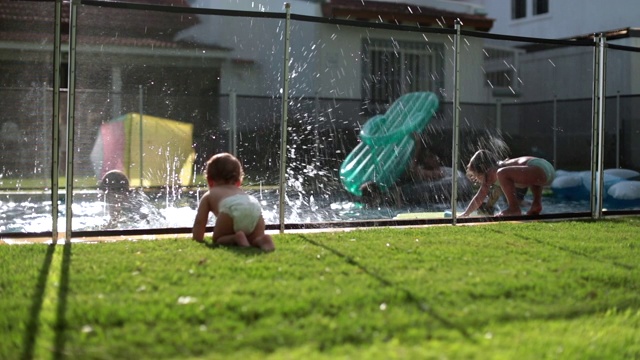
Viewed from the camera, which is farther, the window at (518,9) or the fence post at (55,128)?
the window at (518,9)

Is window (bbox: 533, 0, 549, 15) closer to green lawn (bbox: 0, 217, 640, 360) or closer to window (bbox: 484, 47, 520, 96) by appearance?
window (bbox: 484, 47, 520, 96)

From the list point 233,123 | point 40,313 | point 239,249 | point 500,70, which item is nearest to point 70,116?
point 239,249

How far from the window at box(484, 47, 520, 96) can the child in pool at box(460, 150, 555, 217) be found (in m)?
1.89

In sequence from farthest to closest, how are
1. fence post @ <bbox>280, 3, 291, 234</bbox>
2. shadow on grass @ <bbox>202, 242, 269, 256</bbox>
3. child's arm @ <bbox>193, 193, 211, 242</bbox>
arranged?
fence post @ <bbox>280, 3, 291, 234</bbox> → child's arm @ <bbox>193, 193, 211, 242</bbox> → shadow on grass @ <bbox>202, 242, 269, 256</bbox>

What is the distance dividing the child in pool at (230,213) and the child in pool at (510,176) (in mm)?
3265

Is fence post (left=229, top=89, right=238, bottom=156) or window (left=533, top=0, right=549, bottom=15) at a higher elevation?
window (left=533, top=0, right=549, bottom=15)

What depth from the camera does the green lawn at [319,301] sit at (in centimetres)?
318

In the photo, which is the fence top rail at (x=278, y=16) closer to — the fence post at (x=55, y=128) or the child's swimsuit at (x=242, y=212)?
the fence post at (x=55, y=128)

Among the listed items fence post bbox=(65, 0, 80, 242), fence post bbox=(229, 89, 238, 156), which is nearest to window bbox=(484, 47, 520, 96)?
fence post bbox=(229, 89, 238, 156)

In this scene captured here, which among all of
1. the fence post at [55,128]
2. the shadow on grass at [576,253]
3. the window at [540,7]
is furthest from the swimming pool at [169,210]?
the window at [540,7]

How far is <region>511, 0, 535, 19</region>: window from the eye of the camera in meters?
24.8

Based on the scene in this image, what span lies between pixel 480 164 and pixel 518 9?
1722 cm

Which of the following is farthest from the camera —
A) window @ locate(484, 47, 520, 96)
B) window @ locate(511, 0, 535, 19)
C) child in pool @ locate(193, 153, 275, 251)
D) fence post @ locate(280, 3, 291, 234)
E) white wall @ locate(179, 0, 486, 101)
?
window @ locate(511, 0, 535, 19)

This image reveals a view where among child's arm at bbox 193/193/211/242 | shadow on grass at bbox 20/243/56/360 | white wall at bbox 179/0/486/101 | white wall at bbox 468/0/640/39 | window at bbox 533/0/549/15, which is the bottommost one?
shadow on grass at bbox 20/243/56/360
